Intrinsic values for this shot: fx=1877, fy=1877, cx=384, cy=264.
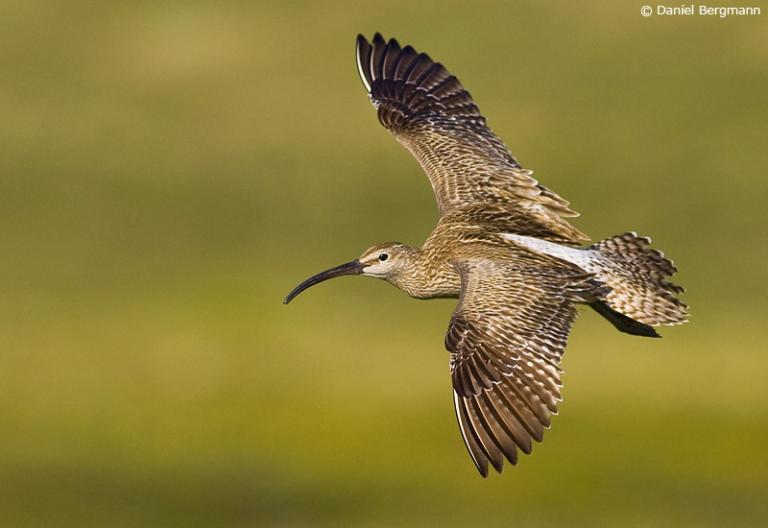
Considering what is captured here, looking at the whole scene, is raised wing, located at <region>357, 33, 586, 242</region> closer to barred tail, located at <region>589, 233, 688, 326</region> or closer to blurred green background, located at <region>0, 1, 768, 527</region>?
barred tail, located at <region>589, 233, 688, 326</region>

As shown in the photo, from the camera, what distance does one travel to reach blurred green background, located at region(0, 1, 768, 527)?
25.8 m

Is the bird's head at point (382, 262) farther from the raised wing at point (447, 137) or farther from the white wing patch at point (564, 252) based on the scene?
the white wing patch at point (564, 252)

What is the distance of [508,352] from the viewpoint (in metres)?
13.5

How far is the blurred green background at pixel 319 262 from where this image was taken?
25812mm

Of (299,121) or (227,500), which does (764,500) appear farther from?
A: (299,121)

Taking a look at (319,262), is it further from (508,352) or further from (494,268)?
(508,352)

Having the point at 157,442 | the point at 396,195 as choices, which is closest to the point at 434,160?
the point at 157,442

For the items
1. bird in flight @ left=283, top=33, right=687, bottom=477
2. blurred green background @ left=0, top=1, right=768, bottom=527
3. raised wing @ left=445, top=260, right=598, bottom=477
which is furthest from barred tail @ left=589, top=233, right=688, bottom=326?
blurred green background @ left=0, top=1, right=768, bottom=527

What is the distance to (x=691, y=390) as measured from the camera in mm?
29312

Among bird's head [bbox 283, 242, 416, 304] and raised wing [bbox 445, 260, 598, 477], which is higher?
bird's head [bbox 283, 242, 416, 304]

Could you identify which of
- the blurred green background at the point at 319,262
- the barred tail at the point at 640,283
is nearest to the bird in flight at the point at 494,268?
the barred tail at the point at 640,283

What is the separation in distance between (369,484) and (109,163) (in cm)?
1743

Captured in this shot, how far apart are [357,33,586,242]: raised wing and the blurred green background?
7.40m

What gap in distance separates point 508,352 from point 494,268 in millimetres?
1129
